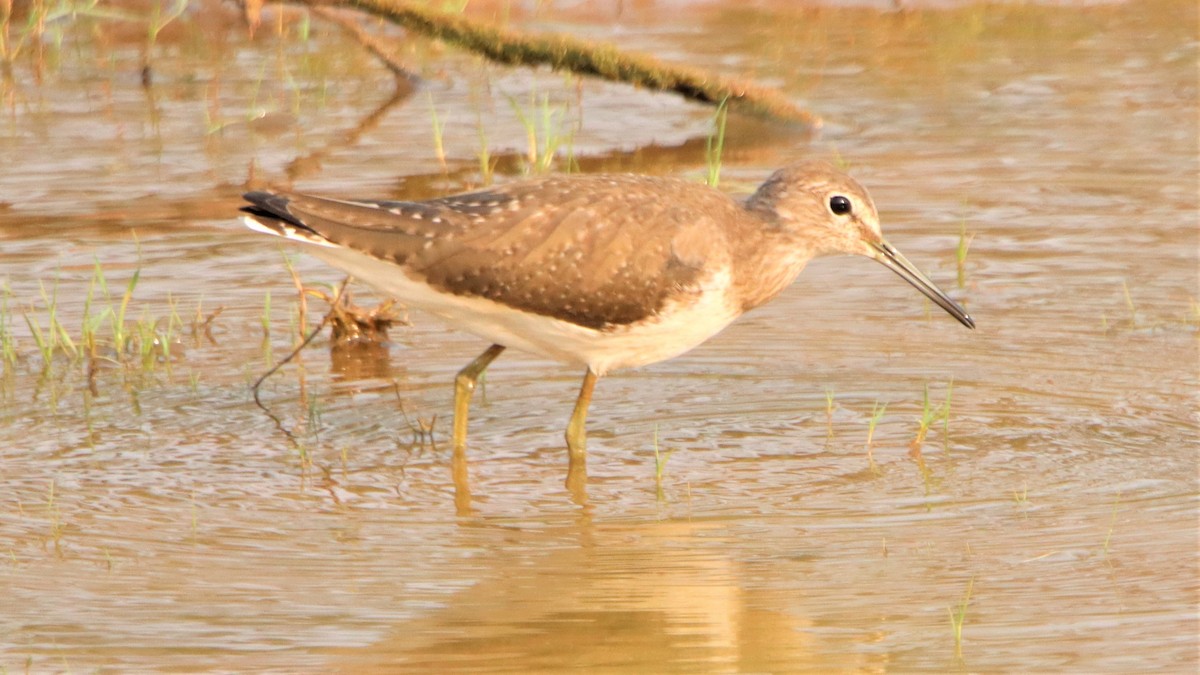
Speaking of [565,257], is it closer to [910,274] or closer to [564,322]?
[564,322]

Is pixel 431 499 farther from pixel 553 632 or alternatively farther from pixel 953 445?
pixel 953 445

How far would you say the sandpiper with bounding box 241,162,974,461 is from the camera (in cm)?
638

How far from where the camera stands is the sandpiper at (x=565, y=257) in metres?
6.38

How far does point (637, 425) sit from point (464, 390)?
667 millimetres

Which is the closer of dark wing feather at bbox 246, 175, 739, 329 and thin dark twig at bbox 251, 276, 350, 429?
dark wing feather at bbox 246, 175, 739, 329

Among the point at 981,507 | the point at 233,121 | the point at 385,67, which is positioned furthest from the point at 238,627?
the point at 385,67

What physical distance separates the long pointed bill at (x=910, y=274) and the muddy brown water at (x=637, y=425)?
12.8 inches

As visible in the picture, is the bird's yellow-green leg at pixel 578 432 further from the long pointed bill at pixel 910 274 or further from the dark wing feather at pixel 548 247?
the long pointed bill at pixel 910 274

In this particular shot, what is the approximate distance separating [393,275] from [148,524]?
1.20 meters

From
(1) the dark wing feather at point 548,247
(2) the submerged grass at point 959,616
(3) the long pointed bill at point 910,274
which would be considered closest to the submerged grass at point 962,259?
(3) the long pointed bill at point 910,274

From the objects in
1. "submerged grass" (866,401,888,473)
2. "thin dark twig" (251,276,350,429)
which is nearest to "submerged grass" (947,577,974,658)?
"submerged grass" (866,401,888,473)

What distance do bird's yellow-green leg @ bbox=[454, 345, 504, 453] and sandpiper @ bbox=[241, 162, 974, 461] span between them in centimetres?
24

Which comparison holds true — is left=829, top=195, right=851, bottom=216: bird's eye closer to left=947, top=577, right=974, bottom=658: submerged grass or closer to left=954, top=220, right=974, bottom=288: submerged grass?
left=954, top=220, right=974, bottom=288: submerged grass

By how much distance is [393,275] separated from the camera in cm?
645
